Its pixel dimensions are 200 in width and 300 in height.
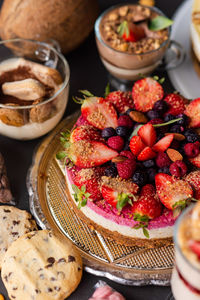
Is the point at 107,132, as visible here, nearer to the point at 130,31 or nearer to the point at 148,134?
→ the point at 148,134

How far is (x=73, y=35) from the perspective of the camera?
8.93 ft

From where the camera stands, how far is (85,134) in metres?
1.99

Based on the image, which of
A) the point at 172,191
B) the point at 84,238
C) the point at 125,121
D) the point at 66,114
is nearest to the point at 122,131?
the point at 125,121

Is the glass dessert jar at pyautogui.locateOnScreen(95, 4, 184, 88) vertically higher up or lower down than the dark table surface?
higher up

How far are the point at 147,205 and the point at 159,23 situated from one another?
1.28 metres

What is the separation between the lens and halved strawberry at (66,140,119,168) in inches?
75.9

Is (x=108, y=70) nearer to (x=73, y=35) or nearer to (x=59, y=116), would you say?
(x=73, y=35)

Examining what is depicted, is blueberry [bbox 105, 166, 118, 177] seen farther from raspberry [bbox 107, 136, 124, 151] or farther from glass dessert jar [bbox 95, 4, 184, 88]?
glass dessert jar [bbox 95, 4, 184, 88]

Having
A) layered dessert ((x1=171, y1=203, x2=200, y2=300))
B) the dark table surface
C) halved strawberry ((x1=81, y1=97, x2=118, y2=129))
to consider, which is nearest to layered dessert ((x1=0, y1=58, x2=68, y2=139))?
the dark table surface

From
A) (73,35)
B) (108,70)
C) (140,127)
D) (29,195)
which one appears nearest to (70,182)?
(29,195)

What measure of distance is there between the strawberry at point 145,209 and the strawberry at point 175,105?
1.59 feet

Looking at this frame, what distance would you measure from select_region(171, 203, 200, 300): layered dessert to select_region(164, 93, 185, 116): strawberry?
0.77 metres

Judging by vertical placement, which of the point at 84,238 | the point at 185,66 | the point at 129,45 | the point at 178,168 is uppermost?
the point at 129,45

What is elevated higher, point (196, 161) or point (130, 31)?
point (130, 31)
